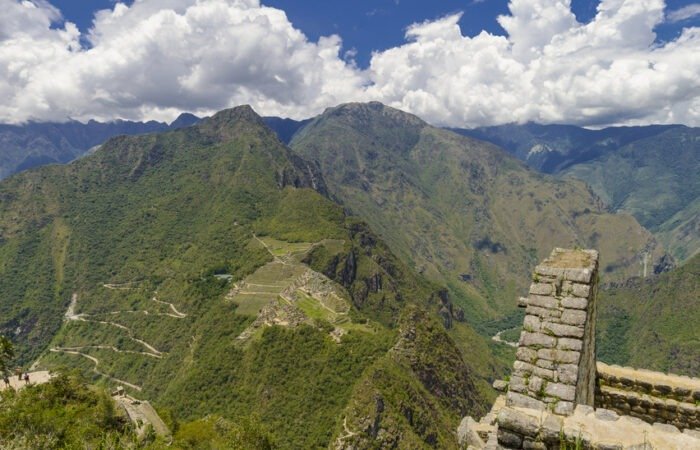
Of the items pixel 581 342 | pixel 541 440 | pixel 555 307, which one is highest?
pixel 555 307

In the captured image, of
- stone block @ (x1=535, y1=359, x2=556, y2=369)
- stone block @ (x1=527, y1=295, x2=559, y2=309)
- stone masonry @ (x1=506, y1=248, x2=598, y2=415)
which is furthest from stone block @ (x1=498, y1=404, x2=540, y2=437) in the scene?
stone block @ (x1=527, y1=295, x2=559, y2=309)

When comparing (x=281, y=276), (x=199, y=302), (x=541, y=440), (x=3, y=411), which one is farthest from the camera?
(x=199, y=302)

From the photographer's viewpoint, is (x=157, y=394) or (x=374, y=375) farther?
(x=157, y=394)

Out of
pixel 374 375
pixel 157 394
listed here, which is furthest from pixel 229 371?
pixel 374 375

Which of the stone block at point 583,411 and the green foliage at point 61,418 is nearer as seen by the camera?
the stone block at point 583,411

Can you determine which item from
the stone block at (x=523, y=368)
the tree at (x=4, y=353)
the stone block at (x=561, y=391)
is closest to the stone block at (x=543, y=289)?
the stone block at (x=523, y=368)

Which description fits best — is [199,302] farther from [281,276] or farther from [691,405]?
[691,405]

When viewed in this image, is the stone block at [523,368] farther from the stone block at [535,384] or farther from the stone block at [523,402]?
the stone block at [523,402]
